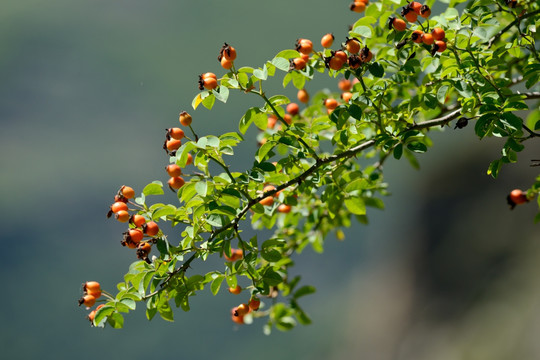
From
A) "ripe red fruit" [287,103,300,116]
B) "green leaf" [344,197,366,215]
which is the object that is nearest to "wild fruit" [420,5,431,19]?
"green leaf" [344,197,366,215]

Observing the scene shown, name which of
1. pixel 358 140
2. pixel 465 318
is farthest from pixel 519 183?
pixel 358 140

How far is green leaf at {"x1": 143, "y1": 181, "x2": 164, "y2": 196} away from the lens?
49.3 inches

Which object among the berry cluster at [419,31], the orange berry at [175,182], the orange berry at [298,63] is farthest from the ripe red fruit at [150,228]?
the berry cluster at [419,31]

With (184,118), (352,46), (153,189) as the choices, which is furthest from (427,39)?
(153,189)

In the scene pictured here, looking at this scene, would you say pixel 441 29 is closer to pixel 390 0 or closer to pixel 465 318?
pixel 390 0

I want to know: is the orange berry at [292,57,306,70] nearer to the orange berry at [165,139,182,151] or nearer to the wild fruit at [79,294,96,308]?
the orange berry at [165,139,182,151]

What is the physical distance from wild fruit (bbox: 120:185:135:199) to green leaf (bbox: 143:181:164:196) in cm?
4

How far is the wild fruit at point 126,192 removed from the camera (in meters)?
1.25

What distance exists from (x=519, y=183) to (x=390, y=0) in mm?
5154

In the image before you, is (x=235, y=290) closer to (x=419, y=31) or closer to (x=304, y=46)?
(x=304, y=46)

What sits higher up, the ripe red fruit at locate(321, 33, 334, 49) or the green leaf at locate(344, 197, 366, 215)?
the ripe red fruit at locate(321, 33, 334, 49)

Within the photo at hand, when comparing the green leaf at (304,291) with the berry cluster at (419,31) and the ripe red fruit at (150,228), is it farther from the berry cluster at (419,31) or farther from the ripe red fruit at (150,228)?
the berry cluster at (419,31)

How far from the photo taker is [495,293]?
219 inches

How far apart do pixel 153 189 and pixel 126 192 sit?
2.6 inches
